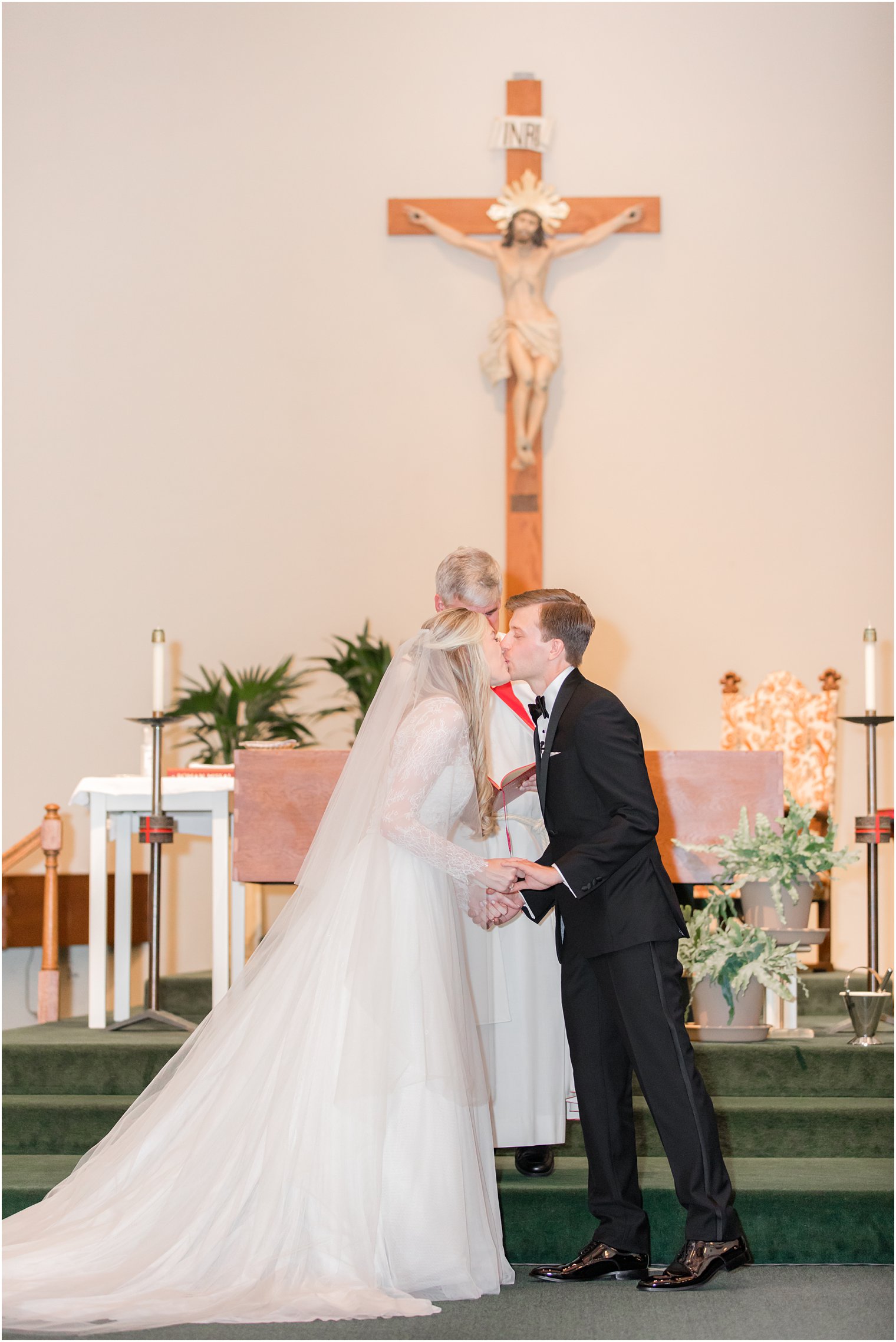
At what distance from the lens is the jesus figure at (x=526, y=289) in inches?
290

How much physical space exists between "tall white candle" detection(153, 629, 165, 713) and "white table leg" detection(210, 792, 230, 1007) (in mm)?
432

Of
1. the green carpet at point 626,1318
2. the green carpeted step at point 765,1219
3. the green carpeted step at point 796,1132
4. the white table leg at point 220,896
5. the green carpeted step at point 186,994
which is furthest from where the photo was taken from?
the green carpeted step at point 186,994

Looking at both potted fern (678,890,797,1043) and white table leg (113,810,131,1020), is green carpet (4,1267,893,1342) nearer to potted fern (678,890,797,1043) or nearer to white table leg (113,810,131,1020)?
potted fern (678,890,797,1043)

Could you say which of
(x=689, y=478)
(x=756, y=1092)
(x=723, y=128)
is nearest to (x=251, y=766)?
(x=756, y=1092)

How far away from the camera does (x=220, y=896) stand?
489 centimetres

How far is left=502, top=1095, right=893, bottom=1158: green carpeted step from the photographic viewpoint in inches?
154

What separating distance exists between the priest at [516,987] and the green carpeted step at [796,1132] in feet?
1.24

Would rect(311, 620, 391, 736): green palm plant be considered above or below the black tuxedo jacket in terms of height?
above

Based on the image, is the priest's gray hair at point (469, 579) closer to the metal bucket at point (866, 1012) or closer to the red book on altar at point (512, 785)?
the red book on altar at point (512, 785)

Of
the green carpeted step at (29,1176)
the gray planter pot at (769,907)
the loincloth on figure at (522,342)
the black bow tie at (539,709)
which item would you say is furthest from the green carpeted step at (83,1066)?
the loincloth on figure at (522,342)

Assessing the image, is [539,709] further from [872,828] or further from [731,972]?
[872,828]

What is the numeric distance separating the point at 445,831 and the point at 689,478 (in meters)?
4.73

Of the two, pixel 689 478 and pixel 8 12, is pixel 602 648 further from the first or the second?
pixel 8 12

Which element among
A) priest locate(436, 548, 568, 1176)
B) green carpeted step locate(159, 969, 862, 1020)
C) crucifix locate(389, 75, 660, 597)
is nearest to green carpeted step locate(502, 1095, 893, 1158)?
priest locate(436, 548, 568, 1176)
